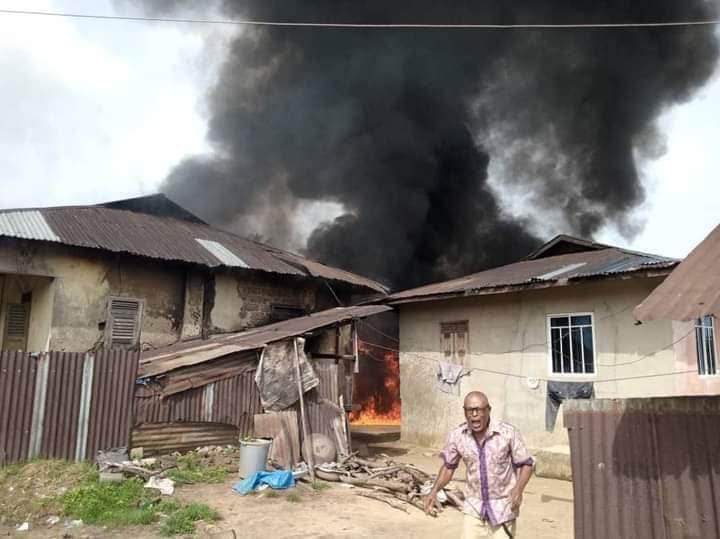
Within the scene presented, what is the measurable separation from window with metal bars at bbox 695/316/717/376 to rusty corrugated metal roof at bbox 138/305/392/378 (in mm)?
5874

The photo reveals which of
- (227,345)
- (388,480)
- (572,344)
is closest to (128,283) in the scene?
(227,345)

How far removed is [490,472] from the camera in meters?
3.80

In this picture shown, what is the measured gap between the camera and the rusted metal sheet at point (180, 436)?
880 cm

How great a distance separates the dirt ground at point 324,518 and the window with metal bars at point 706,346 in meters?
3.32

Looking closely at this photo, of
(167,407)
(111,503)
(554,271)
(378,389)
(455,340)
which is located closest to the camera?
(111,503)

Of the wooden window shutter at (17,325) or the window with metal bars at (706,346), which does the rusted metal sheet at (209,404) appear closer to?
the wooden window shutter at (17,325)

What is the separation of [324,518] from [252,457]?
6.37ft

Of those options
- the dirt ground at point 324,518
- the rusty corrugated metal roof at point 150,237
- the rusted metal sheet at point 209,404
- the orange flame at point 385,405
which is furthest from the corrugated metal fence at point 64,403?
the orange flame at point 385,405

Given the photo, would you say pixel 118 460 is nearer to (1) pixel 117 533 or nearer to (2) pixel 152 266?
(1) pixel 117 533

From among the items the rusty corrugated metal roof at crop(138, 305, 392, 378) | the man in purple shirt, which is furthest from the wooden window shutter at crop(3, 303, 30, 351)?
the man in purple shirt

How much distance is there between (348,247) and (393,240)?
2242mm

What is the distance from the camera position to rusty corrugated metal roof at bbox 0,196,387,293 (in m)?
11.0

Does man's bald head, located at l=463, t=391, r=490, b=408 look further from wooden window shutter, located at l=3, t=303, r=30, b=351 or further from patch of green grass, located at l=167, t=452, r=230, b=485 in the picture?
wooden window shutter, located at l=3, t=303, r=30, b=351

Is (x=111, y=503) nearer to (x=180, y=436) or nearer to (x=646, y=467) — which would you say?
(x=180, y=436)
